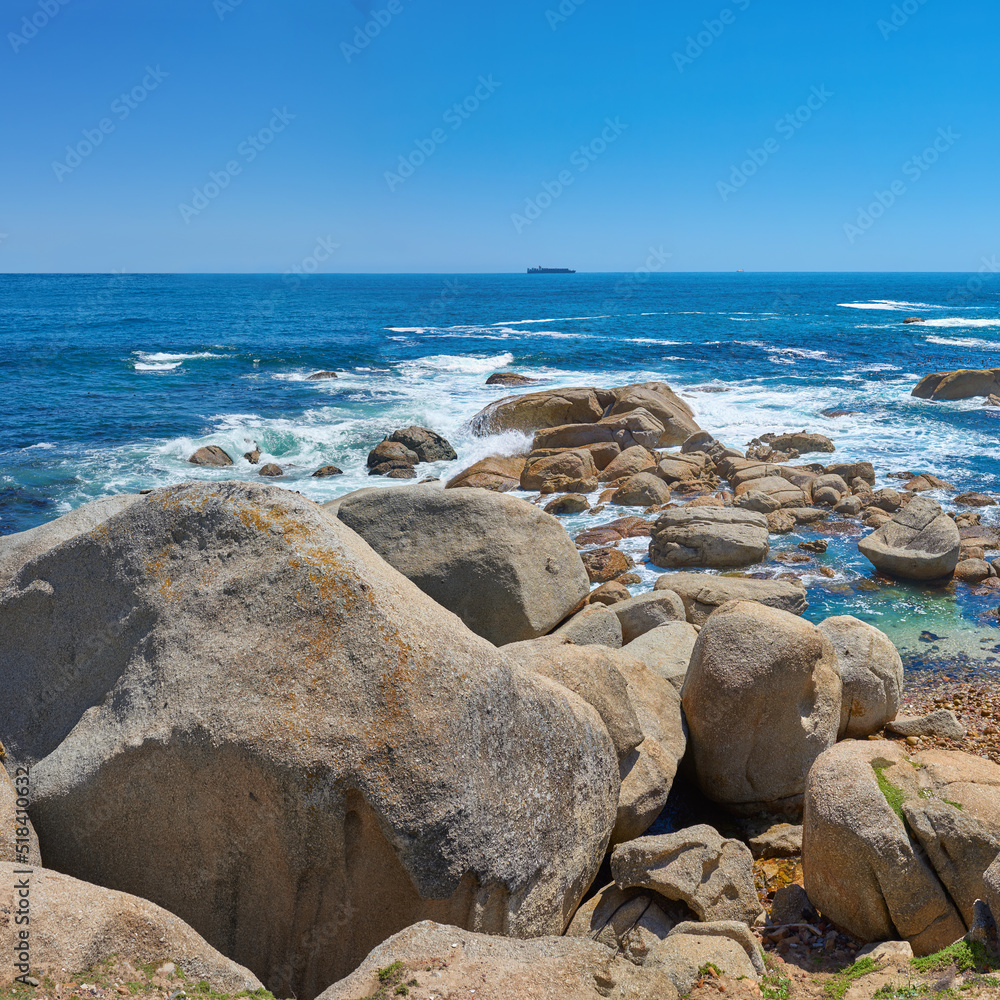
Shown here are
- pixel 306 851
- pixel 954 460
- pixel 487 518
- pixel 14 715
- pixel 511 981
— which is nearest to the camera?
pixel 511 981

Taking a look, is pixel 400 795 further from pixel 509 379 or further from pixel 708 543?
pixel 509 379

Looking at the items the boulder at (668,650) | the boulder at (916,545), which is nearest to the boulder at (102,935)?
the boulder at (668,650)

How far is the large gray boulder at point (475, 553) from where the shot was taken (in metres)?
9.23

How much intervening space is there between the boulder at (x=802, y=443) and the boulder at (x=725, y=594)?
13.6 metres

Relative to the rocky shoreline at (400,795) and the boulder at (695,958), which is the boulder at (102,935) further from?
the boulder at (695,958)

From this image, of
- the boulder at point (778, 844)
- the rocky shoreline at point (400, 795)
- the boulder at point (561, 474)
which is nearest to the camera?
the rocky shoreline at point (400, 795)

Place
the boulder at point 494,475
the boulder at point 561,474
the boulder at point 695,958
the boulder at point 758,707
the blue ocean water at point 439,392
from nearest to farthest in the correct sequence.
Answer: the boulder at point 695,958, the boulder at point 758,707, the blue ocean water at point 439,392, the boulder at point 561,474, the boulder at point 494,475

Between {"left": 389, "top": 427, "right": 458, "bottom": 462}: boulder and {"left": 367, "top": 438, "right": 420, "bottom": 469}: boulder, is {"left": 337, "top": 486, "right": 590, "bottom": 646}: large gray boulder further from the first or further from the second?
{"left": 389, "top": 427, "right": 458, "bottom": 462}: boulder

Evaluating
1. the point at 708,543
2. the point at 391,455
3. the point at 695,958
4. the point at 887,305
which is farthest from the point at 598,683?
the point at 887,305

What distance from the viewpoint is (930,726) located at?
8.97m

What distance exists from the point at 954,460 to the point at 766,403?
1018 centimetres

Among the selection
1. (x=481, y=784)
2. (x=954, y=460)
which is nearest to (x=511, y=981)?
(x=481, y=784)

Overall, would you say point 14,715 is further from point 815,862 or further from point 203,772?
point 815,862

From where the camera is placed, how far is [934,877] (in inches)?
226
